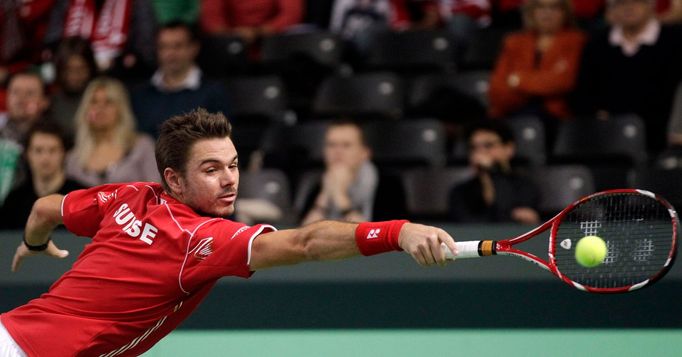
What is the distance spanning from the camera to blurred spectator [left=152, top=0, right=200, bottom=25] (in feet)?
33.1

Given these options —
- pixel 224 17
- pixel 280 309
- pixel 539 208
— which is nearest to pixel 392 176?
pixel 539 208

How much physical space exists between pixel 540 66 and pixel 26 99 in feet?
12.4

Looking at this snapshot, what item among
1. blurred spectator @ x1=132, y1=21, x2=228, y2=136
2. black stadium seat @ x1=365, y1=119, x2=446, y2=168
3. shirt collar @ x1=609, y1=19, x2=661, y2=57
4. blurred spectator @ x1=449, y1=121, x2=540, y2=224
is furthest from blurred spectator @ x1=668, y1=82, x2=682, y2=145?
blurred spectator @ x1=132, y1=21, x2=228, y2=136

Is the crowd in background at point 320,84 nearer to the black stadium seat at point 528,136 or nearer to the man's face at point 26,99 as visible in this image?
the man's face at point 26,99

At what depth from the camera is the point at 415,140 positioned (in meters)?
8.33

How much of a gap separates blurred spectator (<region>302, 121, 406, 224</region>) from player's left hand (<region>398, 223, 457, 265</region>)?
12.0ft

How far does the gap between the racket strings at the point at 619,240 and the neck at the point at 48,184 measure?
12.9 feet

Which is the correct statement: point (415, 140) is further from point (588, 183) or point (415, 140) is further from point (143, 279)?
point (143, 279)

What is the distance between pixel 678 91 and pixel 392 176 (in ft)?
6.73

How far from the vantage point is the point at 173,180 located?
4125 millimetres

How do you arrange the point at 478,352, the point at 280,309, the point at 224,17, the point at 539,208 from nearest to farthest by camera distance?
the point at 478,352
the point at 280,309
the point at 539,208
the point at 224,17

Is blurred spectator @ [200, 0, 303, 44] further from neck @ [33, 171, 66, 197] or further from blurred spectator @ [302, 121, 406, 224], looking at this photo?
neck @ [33, 171, 66, 197]

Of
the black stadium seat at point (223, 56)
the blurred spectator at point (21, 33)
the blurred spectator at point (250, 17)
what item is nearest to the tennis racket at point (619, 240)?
the black stadium seat at point (223, 56)

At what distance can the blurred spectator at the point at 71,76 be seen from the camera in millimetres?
8703
